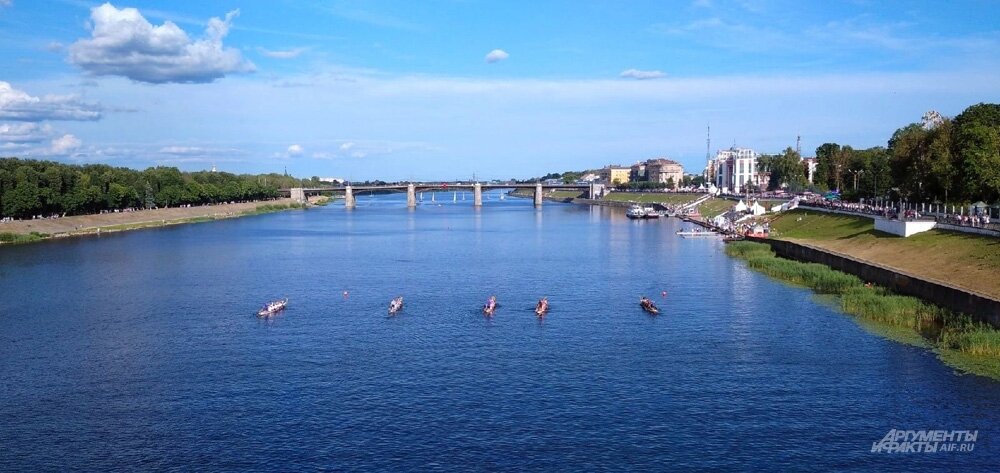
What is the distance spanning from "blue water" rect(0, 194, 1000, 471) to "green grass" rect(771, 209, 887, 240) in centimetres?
2230

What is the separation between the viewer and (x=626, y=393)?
3678 cm

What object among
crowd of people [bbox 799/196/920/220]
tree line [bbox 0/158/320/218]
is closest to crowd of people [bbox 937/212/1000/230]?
crowd of people [bbox 799/196/920/220]

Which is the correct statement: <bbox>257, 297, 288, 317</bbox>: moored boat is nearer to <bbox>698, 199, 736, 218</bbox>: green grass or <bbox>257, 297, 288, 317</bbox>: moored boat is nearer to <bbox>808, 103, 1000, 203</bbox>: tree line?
<bbox>808, 103, 1000, 203</bbox>: tree line

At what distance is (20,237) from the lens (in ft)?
391

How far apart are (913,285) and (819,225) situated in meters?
49.9

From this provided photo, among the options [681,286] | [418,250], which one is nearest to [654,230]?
[418,250]

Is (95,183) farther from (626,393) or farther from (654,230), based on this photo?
(626,393)

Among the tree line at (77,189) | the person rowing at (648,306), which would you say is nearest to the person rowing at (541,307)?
the person rowing at (648,306)

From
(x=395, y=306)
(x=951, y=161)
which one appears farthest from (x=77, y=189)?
(x=951, y=161)

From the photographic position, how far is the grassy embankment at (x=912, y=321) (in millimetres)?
40938

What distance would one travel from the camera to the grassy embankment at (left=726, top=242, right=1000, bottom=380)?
4094 centimetres

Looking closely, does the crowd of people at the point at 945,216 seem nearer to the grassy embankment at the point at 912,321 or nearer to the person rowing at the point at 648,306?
the grassy embankment at the point at 912,321

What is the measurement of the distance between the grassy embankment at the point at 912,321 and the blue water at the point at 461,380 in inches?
63.4

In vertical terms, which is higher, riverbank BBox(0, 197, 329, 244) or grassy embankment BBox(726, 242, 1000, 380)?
riverbank BBox(0, 197, 329, 244)
